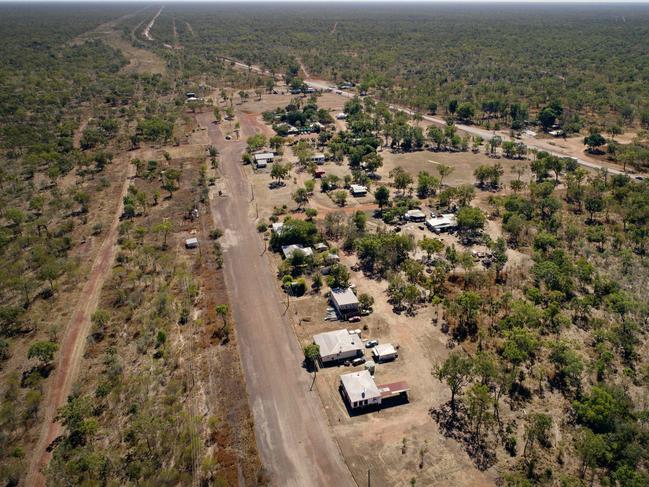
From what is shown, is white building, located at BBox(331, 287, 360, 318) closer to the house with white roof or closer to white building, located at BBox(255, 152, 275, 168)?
the house with white roof

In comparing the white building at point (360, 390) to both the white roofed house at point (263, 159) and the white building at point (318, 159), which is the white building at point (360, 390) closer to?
the white building at point (318, 159)

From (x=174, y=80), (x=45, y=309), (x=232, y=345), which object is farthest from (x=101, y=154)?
(x=174, y=80)

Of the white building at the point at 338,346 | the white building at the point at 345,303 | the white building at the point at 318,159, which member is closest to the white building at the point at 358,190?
the white building at the point at 318,159

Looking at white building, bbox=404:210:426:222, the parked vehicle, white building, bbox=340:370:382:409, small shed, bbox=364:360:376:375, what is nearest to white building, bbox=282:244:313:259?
white building, bbox=404:210:426:222

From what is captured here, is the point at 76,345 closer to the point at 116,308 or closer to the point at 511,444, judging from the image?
the point at 116,308

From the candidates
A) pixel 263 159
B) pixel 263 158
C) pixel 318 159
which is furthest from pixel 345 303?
pixel 263 158
